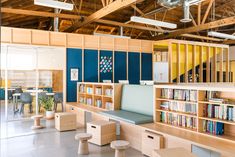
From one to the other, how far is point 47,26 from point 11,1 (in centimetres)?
441

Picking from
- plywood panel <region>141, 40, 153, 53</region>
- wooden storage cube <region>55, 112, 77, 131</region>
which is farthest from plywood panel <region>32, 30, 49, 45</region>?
plywood panel <region>141, 40, 153, 53</region>

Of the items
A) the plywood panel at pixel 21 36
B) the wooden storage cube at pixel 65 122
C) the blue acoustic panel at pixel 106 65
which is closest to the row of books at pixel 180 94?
the wooden storage cube at pixel 65 122

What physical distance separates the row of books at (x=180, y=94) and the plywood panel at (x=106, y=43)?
4.88 metres

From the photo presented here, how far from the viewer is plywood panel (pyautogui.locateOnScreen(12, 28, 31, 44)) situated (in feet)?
23.6

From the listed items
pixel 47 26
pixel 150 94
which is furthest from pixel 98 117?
pixel 47 26

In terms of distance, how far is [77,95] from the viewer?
8.35 metres

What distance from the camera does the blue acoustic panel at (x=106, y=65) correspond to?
8.97 meters

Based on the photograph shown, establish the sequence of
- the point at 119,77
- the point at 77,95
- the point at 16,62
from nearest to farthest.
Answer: the point at 16,62, the point at 77,95, the point at 119,77

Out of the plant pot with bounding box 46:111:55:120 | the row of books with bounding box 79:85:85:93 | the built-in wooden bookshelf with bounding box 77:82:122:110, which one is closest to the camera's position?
the built-in wooden bookshelf with bounding box 77:82:122:110

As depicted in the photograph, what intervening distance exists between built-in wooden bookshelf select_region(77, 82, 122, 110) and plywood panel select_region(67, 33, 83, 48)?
4.94ft

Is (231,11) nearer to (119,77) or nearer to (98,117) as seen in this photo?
(119,77)

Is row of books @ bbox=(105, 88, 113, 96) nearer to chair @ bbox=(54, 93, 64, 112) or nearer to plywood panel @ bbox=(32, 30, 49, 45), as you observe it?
chair @ bbox=(54, 93, 64, 112)

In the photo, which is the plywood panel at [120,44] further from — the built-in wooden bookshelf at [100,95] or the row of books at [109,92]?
the row of books at [109,92]

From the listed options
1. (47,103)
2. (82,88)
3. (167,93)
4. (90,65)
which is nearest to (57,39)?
(90,65)
